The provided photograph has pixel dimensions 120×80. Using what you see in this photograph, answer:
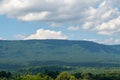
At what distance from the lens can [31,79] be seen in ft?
463

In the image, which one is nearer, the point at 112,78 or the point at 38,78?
the point at 38,78

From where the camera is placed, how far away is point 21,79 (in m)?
142

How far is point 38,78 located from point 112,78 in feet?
180

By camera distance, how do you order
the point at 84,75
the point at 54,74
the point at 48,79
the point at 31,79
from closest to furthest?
1. the point at 31,79
2. the point at 48,79
3. the point at 54,74
4. the point at 84,75

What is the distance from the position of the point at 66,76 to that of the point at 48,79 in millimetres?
10925

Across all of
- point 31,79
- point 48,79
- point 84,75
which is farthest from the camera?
point 84,75

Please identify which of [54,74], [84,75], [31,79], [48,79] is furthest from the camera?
[84,75]

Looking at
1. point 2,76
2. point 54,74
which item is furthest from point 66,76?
point 2,76

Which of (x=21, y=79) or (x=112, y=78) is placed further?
(x=112, y=78)

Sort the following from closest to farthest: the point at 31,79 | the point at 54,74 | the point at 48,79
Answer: the point at 31,79 < the point at 48,79 < the point at 54,74

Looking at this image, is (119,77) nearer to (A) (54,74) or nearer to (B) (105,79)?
(B) (105,79)

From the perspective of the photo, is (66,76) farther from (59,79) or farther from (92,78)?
(92,78)

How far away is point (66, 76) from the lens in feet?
520

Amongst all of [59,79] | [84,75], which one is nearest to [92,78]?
[84,75]
